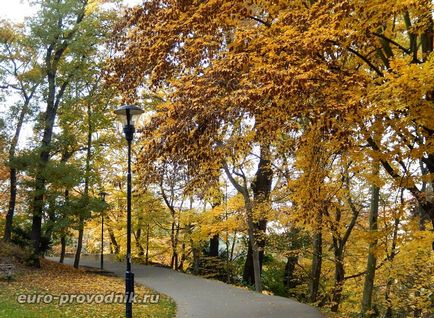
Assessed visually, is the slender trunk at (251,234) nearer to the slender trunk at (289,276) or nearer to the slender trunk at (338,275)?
the slender trunk at (338,275)

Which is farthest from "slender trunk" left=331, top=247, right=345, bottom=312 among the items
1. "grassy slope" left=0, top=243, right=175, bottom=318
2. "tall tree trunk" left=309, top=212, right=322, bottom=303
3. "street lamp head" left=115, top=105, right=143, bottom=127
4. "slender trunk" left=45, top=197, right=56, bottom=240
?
"slender trunk" left=45, top=197, right=56, bottom=240

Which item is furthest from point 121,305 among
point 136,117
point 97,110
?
point 97,110

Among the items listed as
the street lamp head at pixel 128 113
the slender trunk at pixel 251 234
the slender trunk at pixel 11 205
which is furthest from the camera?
the slender trunk at pixel 11 205

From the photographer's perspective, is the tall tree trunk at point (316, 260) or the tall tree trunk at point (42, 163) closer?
the tall tree trunk at point (316, 260)

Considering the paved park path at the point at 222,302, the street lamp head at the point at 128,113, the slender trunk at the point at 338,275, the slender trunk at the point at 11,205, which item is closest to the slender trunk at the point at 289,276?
the slender trunk at the point at 338,275

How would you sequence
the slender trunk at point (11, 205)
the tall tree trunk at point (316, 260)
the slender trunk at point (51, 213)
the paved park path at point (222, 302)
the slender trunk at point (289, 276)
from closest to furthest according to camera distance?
the paved park path at point (222, 302) < the tall tree trunk at point (316, 260) < the slender trunk at point (51, 213) < the slender trunk at point (11, 205) < the slender trunk at point (289, 276)

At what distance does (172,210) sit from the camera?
23312mm

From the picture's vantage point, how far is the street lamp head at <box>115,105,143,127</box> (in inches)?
318

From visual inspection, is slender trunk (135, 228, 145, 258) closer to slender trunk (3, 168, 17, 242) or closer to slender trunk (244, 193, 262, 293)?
slender trunk (3, 168, 17, 242)

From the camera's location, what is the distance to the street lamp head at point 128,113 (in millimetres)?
8078

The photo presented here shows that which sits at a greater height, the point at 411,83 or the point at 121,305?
the point at 411,83

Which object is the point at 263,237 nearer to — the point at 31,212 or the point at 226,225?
the point at 226,225

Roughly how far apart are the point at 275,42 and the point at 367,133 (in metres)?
2.13

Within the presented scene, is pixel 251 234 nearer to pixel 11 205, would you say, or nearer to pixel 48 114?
pixel 48 114
